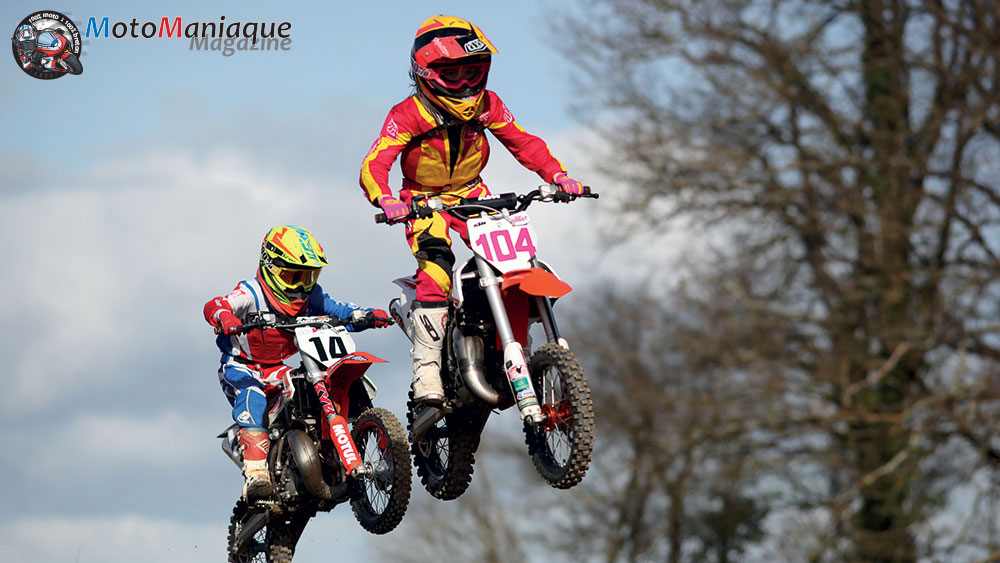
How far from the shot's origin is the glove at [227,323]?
10.4 m

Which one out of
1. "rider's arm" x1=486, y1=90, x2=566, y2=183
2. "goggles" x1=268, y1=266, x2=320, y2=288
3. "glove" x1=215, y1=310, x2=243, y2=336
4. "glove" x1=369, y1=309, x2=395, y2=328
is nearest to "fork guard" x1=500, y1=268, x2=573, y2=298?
"rider's arm" x1=486, y1=90, x2=566, y2=183

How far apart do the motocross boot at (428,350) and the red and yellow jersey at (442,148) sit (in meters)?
0.92

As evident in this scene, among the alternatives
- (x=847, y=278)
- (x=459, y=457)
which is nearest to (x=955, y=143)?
(x=847, y=278)

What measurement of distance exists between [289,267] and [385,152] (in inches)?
47.6

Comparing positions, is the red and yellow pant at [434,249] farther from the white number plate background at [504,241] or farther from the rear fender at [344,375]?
the rear fender at [344,375]

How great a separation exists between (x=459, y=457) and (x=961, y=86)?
68.3ft

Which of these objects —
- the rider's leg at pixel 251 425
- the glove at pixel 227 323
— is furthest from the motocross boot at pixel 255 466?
the glove at pixel 227 323

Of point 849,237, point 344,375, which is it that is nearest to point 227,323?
point 344,375

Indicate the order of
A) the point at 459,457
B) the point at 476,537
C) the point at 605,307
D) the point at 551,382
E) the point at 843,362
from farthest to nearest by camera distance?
the point at 476,537
the point at 605,307
the point at 843,362
the point at 459,457
the point at 551,382

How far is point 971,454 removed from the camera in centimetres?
2827

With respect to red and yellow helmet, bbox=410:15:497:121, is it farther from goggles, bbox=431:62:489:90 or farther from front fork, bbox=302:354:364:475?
front fork, bbox=302:354:364:475

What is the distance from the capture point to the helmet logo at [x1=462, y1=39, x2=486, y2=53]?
33.6 feet

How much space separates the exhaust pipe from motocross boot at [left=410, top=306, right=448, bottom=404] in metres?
0.19

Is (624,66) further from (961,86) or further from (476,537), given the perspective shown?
(476,537)
